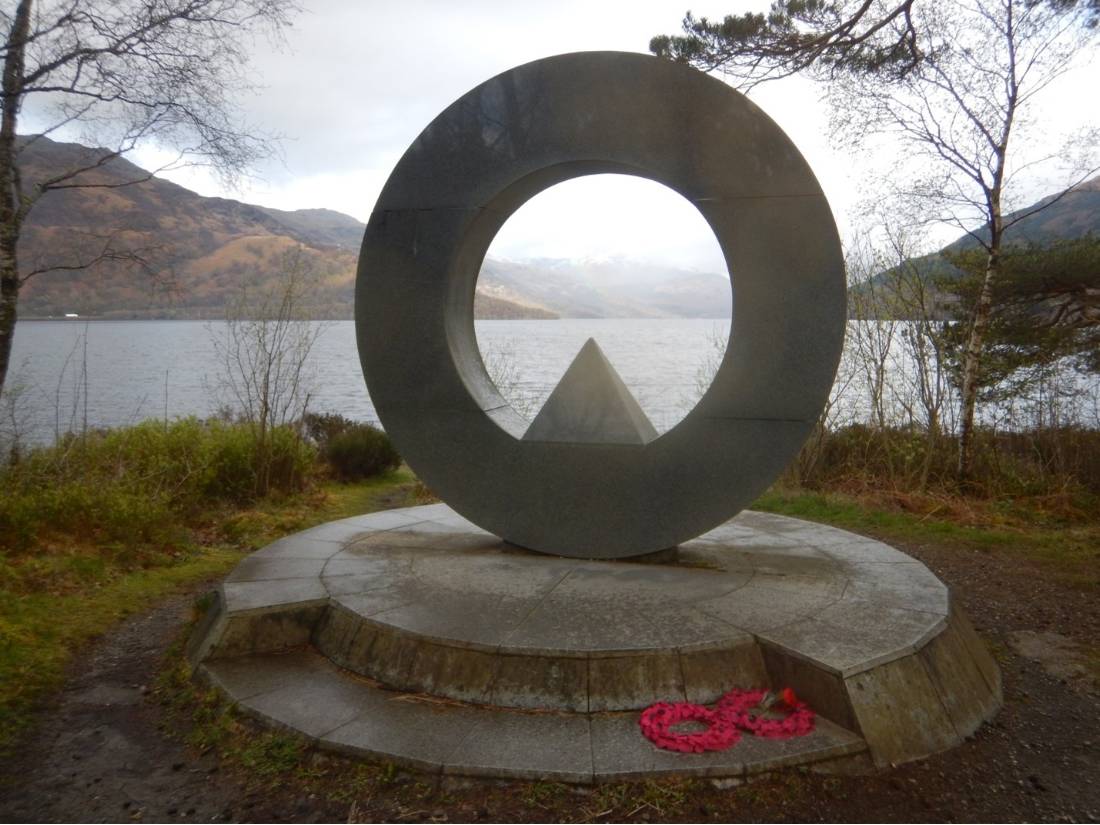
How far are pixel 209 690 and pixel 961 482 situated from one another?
8.77 metres

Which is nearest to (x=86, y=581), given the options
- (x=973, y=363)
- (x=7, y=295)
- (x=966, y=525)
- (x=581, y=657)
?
(x=7, y=295)

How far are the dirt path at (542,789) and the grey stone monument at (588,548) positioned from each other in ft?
0.37

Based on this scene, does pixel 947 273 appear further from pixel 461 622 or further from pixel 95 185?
pixel 95 185

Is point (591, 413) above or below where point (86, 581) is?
above

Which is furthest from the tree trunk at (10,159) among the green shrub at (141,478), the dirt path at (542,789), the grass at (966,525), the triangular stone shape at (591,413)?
the grass at (966,525)

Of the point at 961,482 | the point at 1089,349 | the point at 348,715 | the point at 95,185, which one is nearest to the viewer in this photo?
the point at 348,715

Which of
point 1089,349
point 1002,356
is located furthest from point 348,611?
point 1089,349

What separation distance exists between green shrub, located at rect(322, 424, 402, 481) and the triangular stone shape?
5995mm

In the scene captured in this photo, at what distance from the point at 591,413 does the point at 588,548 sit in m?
0.95

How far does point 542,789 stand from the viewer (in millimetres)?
3094

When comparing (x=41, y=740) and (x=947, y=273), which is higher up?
(x=947, y=273)

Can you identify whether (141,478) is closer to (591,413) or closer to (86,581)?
(86,581)

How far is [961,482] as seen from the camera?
9.31 metres


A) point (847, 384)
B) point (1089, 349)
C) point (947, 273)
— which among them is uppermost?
point (947, 273)
